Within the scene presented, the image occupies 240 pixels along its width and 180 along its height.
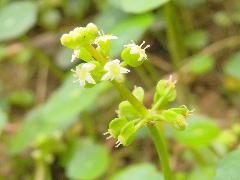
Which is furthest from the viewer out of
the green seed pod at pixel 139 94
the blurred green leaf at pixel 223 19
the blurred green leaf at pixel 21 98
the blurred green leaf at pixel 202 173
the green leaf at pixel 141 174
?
the blurred green leaf at pixel 21 98

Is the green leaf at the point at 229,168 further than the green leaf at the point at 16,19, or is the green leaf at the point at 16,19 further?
the green leaf at the point at 16,19

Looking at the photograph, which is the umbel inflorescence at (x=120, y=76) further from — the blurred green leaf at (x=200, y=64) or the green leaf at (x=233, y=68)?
the blurred green leaf at (x=200, y=64)

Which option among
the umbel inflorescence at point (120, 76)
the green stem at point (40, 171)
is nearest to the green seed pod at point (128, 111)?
the umbel inflorescence at point (120, 76)

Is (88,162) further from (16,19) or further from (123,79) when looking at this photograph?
(123,79)

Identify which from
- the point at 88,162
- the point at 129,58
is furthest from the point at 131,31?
the point at 129,58

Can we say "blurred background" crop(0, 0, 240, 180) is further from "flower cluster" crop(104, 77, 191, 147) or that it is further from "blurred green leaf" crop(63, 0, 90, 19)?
"flower cluster" crop(104, 77, 191, 147)

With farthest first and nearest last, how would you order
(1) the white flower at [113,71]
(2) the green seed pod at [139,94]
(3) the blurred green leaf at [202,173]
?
(3) the blurred green leaf at [202,173] < (2) the green seed pod at [139,94] < (1) the white flower at [113,71]

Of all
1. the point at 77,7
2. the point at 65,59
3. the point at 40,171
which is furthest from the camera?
the point at 77,7
